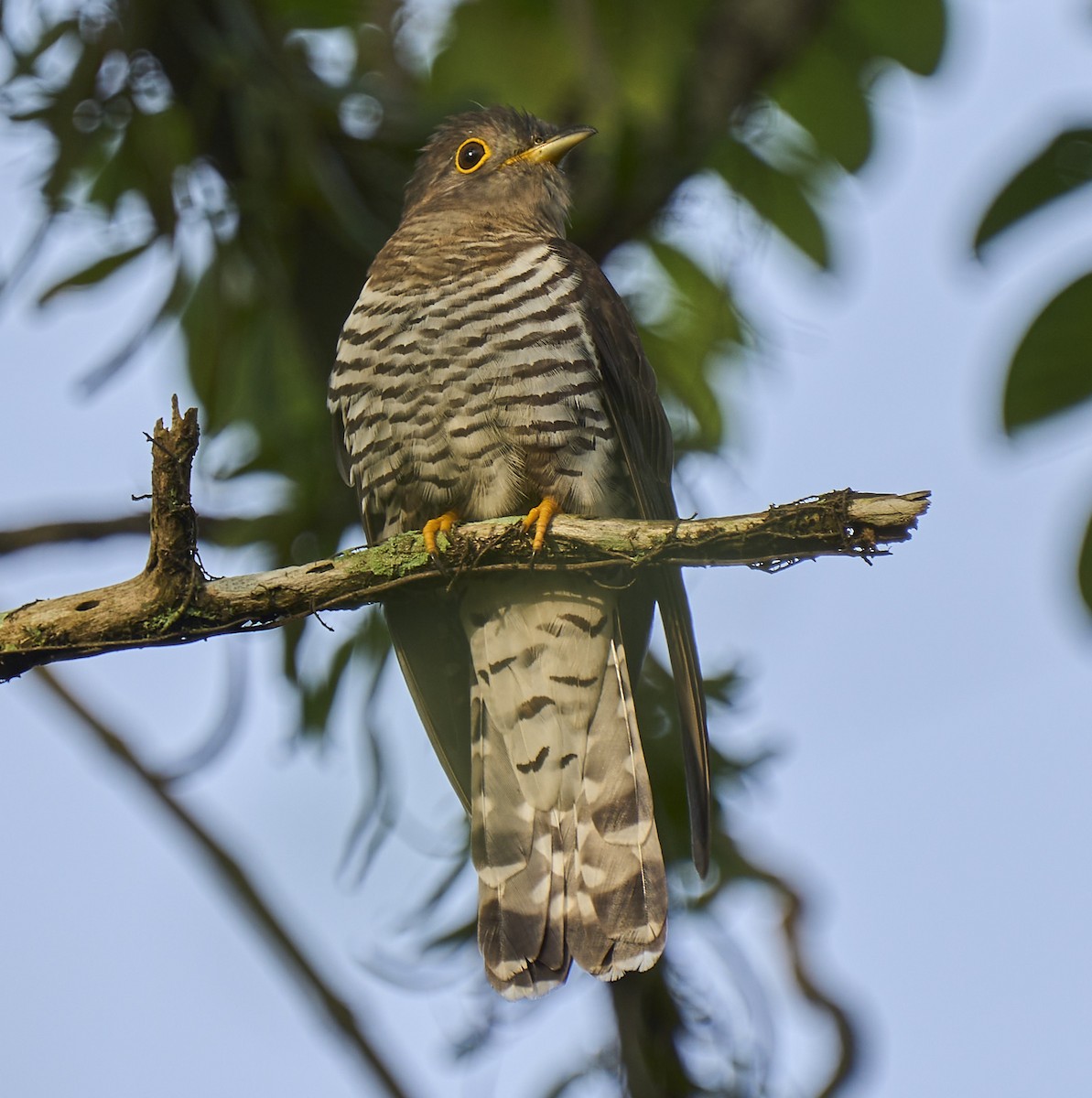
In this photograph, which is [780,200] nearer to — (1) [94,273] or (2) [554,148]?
(2) [554,148]

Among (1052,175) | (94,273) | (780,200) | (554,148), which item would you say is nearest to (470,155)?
(554,148)

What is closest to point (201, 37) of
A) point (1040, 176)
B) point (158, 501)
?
point (158, 501)

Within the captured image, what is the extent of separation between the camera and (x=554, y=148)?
385cm

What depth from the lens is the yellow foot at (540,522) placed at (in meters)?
2.79

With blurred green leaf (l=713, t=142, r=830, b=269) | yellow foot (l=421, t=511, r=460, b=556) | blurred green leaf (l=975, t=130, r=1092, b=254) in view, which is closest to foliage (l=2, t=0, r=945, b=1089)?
blurred green leaf (l=713, t=142, r=830, b=269)

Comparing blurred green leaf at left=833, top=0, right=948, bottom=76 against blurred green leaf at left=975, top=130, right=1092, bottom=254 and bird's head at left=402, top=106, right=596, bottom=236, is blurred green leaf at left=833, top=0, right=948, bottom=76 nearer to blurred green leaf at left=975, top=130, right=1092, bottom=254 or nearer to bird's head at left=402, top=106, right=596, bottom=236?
bird's head at left=402, top=106, right=596, bottom=236

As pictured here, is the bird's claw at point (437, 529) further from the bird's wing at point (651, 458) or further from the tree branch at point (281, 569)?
the bird's wing at point (651, 458)

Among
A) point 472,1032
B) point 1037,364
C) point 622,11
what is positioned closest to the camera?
point 1037,364

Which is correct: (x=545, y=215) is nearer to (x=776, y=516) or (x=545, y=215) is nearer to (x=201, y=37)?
(x=201, y=37)

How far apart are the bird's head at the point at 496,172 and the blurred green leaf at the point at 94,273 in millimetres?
775

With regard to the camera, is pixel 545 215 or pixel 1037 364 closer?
pixel 1037 364

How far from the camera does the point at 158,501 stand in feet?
7.36

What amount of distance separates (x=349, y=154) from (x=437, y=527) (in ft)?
5.12

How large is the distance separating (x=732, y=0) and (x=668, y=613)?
1.74 m
